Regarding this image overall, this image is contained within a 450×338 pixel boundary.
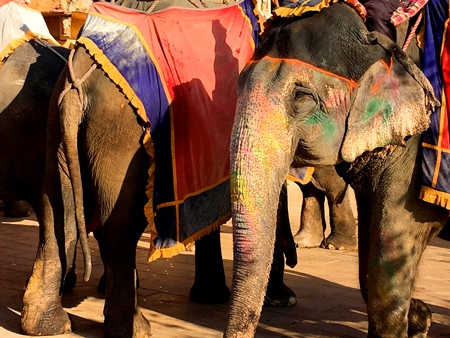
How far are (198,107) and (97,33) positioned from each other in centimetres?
63

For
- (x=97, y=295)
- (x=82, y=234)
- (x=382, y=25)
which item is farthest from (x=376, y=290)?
(x=97, y=295)

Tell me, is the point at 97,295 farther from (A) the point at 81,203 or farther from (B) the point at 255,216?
(B) the point at 255,216

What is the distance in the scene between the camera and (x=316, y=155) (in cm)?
371

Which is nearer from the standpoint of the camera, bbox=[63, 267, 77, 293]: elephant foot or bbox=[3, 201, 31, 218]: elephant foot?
bbox=[63, 267, 77, 293]: elephant foot

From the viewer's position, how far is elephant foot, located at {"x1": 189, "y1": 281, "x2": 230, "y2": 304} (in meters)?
5.39

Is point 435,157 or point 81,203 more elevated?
point 435,157

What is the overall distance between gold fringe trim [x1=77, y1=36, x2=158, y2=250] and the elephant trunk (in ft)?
3.27

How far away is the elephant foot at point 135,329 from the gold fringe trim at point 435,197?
1628 millimetres

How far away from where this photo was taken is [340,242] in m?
7.26

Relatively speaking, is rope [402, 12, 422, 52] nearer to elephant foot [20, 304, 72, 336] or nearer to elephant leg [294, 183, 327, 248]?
elephant foot [20, 304, 72, 336]

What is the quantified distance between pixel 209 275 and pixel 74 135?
4.65 feet

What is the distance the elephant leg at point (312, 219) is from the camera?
24.2ft

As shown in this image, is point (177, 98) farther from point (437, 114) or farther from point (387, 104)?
point (437, 114)

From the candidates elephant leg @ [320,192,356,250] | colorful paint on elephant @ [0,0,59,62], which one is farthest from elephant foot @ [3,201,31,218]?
colorful paint on elephant @ [0,0,59,62]
